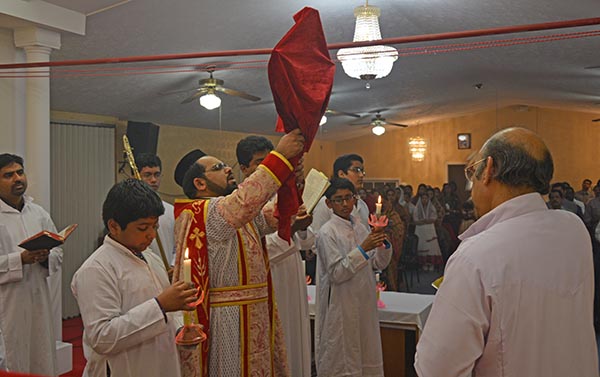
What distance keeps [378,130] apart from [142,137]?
7.90 feet

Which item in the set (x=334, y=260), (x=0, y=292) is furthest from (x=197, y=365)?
(x=0, y=292)

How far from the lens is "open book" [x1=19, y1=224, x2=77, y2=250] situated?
3.32 metres

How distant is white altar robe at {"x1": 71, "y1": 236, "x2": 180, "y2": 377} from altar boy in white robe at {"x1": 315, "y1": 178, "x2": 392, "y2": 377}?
5.91 feet

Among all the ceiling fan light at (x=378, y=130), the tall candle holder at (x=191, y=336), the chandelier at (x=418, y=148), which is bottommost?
the tall candle holder at (x=191, y=336)

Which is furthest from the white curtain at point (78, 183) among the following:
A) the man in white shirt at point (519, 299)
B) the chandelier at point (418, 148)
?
the man in white shirt at point (519, 299)

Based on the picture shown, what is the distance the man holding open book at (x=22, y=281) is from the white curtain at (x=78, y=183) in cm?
247

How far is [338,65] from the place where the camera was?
5.53 metres

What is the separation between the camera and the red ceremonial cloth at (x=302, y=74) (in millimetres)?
1908

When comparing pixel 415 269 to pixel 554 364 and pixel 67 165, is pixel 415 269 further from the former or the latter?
pixel 554 364

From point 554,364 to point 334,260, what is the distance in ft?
Answer: 7.82

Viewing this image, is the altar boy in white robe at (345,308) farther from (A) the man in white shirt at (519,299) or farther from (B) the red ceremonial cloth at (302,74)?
(A) the man in white shirt at (519,299)

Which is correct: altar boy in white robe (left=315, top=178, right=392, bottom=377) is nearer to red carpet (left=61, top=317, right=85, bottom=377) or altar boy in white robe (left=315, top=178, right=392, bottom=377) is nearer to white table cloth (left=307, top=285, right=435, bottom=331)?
white table cloth (left=307, top=285, right=435, bottom=331)

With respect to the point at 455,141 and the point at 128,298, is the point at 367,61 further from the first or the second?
the point at 128,298

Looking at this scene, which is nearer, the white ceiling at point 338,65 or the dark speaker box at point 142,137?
the white ceiling at point 338,65
